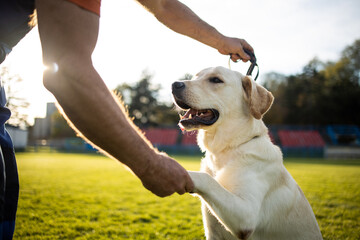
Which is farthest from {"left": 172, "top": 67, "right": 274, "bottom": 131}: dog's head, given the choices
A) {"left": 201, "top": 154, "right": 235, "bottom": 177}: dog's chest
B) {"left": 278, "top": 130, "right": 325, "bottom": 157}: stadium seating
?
{"left": 278, "top": 130, "right": 325, "bottom": 157}: stadium seating

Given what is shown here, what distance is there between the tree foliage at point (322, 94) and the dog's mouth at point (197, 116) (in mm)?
46196

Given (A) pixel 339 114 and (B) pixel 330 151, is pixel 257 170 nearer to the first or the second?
(B) pixel 330 151

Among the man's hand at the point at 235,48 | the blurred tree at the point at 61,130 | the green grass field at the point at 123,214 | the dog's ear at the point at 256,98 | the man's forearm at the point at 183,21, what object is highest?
the man's forearm at the point at 183,21

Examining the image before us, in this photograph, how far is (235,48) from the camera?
297 cm

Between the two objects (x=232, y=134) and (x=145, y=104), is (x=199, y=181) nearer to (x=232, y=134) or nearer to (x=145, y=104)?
(x=232, y=134)

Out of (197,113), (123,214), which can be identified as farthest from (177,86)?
(123,214)

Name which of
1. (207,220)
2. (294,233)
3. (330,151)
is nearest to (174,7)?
(207,220)

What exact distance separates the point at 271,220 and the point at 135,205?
154 inches

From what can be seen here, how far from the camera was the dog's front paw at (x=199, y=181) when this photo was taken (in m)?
1.50

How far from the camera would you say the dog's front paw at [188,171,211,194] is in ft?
4.93

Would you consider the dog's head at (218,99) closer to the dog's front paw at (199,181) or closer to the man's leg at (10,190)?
the dog's front paw at (199,181)

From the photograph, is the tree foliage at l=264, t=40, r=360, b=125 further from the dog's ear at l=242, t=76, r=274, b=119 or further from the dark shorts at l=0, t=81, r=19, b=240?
the dark shorts at l=0, t=81, r=19, b=240

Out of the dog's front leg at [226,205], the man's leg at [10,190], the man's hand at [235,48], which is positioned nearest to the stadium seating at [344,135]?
the man's hand at [235,48]

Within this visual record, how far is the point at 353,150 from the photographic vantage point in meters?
29.2
